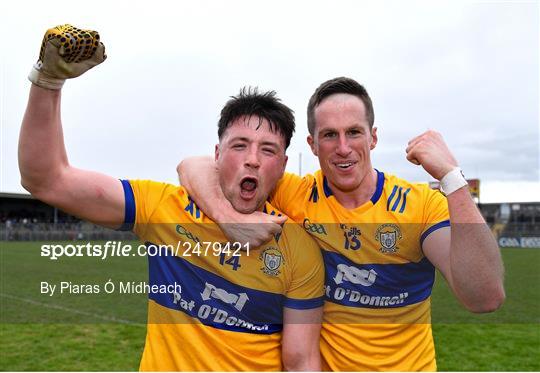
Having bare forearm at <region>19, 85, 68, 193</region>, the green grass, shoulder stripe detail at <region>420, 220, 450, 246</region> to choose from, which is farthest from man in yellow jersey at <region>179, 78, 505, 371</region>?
the green grass

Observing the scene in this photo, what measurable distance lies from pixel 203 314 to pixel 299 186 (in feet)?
3.53

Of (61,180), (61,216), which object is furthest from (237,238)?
(61,216)

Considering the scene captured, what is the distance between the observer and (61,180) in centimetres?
267

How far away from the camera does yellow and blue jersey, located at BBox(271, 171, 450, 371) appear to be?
3047 millimetres

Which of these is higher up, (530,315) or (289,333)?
(289,333)

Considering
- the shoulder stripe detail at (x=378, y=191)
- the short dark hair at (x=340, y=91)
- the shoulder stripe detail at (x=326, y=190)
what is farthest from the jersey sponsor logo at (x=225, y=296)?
the short dark hair at (x=340, y=91)

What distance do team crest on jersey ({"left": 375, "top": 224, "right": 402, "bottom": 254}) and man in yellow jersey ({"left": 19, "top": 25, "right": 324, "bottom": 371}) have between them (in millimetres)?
401

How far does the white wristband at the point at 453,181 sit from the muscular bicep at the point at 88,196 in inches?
69.4

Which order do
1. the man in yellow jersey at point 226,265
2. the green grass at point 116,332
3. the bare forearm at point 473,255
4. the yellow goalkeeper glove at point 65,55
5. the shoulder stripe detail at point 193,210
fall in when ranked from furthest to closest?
1. the green grass at point 116,332
2. the shoulder stripe detail at point 193,210
3. the man in yellow jersey at point 226,265
4. the bare forearm at point 473,255
5. the yellow goalkeeper glove at point 65,55

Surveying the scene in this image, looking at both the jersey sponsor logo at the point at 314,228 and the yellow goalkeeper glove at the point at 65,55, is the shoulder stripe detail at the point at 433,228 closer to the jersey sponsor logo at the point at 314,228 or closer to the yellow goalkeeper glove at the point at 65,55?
the jersey sponsor logo at the point at 314,228

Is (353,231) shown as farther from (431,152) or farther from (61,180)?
(61,180)

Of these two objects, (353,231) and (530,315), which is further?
(530,315)

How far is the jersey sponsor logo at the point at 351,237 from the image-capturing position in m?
3.11

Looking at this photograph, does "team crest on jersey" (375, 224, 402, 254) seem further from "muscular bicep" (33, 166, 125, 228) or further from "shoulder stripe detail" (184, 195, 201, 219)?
"muscular bicep" (33, 166, 125, 228)
